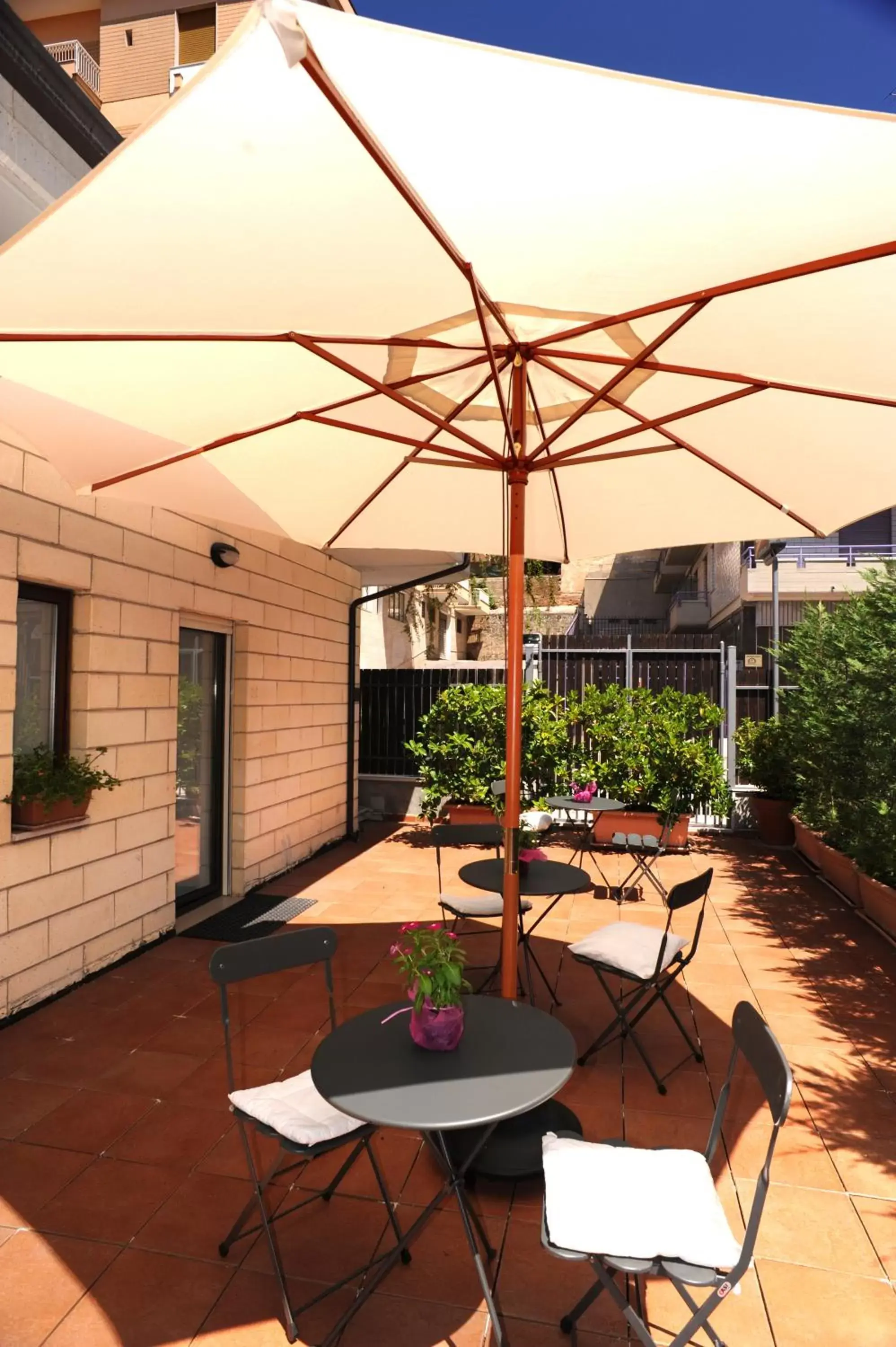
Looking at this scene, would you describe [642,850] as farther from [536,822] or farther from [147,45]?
[147,45]

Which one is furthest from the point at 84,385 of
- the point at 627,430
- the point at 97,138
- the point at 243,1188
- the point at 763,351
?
the point at 97,138

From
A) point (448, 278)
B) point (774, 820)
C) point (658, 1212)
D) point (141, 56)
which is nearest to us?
point (658, 1212)

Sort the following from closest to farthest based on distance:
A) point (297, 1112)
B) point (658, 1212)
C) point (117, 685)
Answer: point (658, 1212), point (297, 1112), point (117, 685)

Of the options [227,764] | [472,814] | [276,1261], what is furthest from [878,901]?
[227,764]

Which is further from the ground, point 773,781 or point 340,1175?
point 773,781

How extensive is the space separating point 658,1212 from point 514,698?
63.7 inches

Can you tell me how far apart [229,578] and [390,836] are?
3949 mm

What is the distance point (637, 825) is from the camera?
8.16 metres

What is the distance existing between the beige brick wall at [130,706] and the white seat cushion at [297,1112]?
212 cm

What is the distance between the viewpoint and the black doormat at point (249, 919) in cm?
530

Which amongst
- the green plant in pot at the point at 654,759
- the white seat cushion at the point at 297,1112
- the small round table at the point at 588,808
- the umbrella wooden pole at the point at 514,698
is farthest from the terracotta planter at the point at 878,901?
the white seat cushion at the point at 297,1112

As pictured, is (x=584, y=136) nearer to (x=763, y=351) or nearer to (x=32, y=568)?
(x=763, y=351)

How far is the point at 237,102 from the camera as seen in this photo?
4.78 feet

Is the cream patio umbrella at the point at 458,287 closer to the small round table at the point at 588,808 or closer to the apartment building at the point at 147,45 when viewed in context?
the small round table at the point at 588,808
